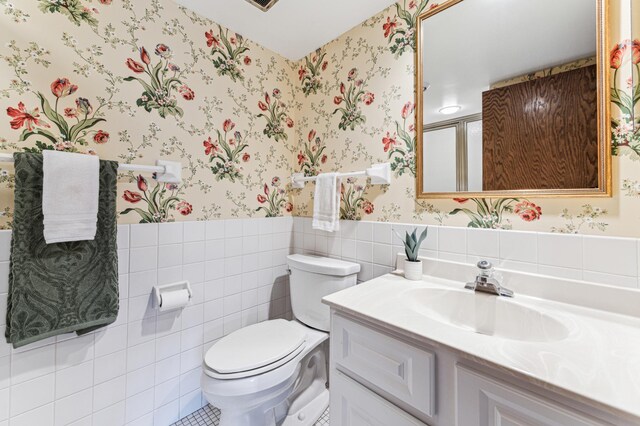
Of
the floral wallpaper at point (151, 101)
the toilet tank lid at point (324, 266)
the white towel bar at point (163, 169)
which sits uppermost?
the floral wallpaper at point (151, 101)

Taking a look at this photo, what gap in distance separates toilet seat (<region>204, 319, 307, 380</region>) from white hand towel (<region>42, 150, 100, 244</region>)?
69 cm

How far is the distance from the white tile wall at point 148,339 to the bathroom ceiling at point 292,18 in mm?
1115

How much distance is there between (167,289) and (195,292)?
0.14 m

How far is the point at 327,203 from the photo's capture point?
145 cm

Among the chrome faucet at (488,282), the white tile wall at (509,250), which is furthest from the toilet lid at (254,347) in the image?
the chrome faucet at (488,282)

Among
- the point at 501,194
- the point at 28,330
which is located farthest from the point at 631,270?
the point at 28,330

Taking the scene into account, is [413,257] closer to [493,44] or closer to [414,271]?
[414,271]

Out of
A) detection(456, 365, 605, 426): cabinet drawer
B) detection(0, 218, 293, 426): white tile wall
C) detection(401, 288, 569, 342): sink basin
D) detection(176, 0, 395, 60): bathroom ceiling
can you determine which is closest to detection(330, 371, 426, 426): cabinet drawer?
detection(456, 365, 605, 426): cabinet drawer

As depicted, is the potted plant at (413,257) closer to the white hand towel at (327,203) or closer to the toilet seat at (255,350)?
the white hand towel at (327,203)

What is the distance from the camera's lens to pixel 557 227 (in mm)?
903

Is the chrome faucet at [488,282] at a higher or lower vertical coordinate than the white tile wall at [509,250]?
lower

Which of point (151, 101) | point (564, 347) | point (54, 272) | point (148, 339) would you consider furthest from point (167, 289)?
point (564, 347)

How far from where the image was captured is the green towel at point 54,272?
34.9 inches

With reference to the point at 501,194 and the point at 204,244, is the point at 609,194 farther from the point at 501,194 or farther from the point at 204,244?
the point at 204,244
